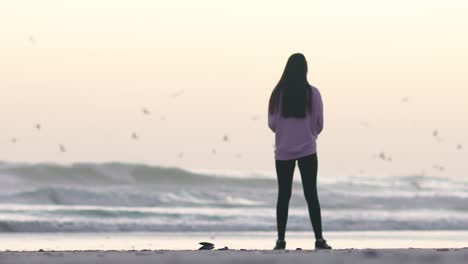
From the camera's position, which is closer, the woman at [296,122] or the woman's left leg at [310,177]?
the woman at [296,122]

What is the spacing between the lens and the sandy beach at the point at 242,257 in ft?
26.8

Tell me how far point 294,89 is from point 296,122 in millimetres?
293

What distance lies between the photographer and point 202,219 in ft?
78.3

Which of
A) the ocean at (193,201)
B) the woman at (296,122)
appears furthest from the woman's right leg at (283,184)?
the ocean at (193,201)

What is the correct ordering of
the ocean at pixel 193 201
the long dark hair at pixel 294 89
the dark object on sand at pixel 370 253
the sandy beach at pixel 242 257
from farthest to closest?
the ocean at pixel 193 201, the long dark hair at pixel 294 89, the dark object on sand at pixel 370 253, the sandy beach at pixel 242 257

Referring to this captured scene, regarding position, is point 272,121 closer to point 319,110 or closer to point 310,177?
point 319,110

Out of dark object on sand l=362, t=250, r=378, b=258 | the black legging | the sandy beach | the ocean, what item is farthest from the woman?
the ocean

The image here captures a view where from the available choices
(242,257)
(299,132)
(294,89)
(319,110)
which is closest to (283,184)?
(299,132)

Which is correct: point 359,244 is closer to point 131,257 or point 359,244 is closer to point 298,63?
point 298,63

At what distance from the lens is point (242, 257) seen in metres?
8.38

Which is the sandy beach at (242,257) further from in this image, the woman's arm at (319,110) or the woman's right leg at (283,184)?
the woman's arm at (319,110)

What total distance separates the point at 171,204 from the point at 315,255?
2117 cm

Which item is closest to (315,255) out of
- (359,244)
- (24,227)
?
(359,244)

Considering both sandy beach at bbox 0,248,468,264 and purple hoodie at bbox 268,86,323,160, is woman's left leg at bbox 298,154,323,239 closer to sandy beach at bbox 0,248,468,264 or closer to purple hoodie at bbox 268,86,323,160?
purple hoodie at bbox 268,86,323,160
